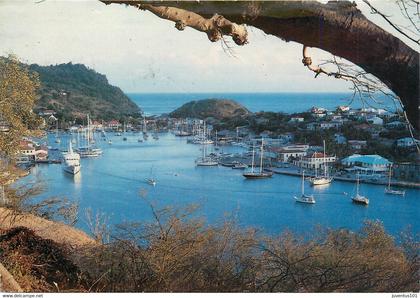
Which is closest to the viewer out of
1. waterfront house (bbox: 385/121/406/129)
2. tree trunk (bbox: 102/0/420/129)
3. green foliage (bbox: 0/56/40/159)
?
tree trunk (bbox: 102/0/420/129)

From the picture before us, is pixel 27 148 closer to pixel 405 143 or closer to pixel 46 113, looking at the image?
pixel 46 113

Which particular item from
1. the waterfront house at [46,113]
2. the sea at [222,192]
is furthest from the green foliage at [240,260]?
the waterfront house at [46,113]

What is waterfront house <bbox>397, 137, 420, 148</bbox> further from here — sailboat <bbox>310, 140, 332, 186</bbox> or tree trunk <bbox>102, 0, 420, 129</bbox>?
tree trunk <bbox>102, 0, 420, 129</bbox>

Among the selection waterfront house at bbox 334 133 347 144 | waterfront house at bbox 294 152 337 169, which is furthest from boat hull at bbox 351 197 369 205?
waterfront house at bbox 334 133 347 144

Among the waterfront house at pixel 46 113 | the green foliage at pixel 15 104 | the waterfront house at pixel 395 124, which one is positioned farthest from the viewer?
the waterfront house at pixel 46 113

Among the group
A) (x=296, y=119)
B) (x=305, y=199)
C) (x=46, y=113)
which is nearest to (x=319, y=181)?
(x=305, y=199)

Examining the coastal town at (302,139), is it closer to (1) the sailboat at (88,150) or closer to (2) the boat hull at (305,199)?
(1) the sailboat at (88,150)
